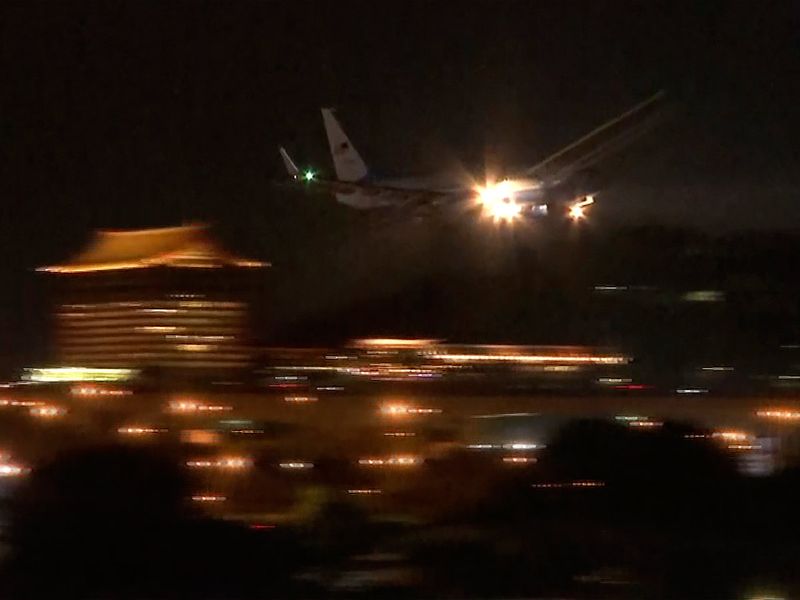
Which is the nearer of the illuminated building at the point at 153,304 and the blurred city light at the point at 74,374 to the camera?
the blurred city light at the point at 74,374

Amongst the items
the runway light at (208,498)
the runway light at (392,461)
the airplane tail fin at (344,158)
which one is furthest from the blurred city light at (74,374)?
the runway light at (208,498)

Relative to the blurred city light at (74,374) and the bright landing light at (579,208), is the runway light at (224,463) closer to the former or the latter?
the bright landing light at (579,208)

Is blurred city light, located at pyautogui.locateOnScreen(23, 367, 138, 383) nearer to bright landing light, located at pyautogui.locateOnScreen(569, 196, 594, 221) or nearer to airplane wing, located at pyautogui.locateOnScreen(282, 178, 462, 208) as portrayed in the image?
airplane wing, located at pyautogui.locateOnScreen(282, 178, 462, 208)

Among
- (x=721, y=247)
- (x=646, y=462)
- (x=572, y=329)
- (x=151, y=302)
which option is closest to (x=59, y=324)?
(x=151, y=302)

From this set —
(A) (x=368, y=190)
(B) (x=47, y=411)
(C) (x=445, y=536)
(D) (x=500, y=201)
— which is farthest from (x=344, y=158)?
(C) (x=445, y=536)

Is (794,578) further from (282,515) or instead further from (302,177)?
(302,177)

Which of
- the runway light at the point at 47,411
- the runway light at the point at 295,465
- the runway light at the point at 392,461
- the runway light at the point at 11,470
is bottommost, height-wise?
the runway light at the point at 392,461

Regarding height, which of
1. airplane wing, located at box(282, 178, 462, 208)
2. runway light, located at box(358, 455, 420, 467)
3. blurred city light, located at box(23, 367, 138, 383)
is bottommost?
runway light, located at box(358, 455, 420, 467)

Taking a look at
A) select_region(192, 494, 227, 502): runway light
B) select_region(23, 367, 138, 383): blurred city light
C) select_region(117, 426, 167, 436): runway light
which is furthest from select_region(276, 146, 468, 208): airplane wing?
select_region(192, 494, 227, 502): runway light
